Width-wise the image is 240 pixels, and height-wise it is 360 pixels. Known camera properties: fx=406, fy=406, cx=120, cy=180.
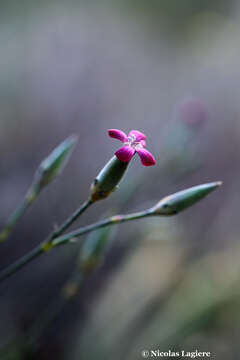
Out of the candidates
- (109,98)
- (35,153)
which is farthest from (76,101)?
(35,153)

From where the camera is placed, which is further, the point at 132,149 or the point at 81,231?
the point at 81,231

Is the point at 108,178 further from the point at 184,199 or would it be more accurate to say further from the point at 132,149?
the point at 184,199

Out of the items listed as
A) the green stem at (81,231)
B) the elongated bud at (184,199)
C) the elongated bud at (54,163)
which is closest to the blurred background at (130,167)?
the green stem at (81,231)

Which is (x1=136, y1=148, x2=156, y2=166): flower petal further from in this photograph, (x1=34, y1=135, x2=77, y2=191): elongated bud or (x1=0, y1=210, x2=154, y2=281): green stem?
(x1=34, y1=135, x2=77, y2=191): elongated bud

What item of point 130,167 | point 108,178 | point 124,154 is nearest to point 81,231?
point 108,178

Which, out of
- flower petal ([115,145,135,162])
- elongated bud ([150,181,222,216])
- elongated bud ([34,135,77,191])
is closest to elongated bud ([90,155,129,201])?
flower petal ([115,145,135,162])
